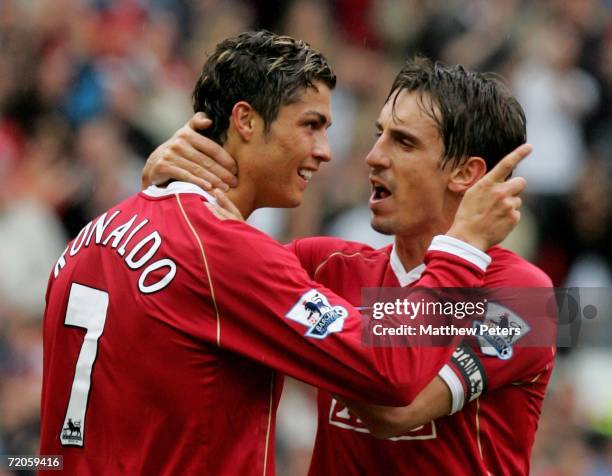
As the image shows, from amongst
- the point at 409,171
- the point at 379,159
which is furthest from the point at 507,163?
the point at 379,159

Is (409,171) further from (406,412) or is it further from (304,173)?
(406,412)

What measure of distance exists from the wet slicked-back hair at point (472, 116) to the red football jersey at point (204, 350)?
71 centimetres

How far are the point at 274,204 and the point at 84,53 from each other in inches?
243

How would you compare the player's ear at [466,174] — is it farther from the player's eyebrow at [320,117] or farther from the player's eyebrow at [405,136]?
the player's eyebrow at [320,117]

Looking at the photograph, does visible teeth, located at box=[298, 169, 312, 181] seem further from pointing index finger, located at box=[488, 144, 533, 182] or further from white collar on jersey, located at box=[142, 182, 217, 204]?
pointing index finger, located at box=[488, 144, 533, 182]

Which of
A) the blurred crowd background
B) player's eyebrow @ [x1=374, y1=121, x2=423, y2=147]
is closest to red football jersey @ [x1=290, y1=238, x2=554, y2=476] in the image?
player's eyebrow @ [x1=374, y1=121, x2=423, y2=147]

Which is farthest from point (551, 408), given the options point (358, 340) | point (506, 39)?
point (358, 340)

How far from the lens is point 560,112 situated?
1066 cm

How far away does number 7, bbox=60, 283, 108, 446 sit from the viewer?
4.30m

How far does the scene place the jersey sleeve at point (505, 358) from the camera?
4.36m

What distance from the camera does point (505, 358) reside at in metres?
4.45

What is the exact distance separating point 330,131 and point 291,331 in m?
6.78

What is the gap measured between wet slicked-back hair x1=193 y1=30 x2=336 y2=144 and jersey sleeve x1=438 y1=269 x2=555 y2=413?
1.12 m

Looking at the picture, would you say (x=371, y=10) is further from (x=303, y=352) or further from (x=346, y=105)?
(x=303, y=352)
